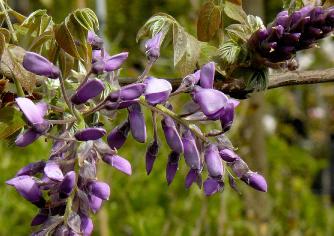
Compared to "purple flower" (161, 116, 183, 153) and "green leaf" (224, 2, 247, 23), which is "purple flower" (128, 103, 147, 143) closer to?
"purple flower" (161, 116, 183, 153)

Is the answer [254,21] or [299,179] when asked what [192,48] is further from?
[299,179]

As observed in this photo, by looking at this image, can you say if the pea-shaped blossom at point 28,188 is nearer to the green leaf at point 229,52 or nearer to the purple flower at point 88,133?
the purple flower at point 88,133

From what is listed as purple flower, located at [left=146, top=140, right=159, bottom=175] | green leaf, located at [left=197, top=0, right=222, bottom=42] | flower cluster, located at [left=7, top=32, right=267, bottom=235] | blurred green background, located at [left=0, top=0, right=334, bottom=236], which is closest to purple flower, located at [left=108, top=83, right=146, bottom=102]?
flower cluster, located at [left=7, top=32, right=267, bottom=235]

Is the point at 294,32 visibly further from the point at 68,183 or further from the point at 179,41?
the point at 68,183

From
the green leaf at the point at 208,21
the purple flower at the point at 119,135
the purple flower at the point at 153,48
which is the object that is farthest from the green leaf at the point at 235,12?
the purple flower at the point at 119,135

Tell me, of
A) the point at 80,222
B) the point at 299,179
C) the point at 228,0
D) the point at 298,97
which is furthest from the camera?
the point at 298,97

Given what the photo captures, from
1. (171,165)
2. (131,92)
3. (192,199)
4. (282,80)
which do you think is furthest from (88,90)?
(192,199)

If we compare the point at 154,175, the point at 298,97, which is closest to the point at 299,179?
the point at 154,175
